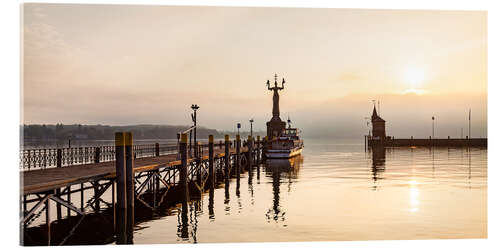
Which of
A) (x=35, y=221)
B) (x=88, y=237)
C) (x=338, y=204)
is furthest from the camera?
(x=338, y=204)

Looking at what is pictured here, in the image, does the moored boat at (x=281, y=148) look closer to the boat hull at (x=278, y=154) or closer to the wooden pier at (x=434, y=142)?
the boat hull at (x=278, y=154)

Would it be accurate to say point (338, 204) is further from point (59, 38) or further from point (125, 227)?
point (59, 38)

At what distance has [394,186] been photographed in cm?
3062

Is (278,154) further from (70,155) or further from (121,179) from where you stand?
(121,179)

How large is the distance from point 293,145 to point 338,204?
4005 centimetres

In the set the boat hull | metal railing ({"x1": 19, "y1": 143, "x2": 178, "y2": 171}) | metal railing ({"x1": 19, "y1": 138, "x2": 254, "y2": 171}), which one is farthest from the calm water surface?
the boat hull

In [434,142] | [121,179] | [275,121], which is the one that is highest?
[275,121]

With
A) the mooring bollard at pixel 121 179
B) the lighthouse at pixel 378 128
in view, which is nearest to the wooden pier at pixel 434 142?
the lighthouse at pixel 378 128

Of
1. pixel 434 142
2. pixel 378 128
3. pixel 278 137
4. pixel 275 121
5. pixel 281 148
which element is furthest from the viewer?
pixel 378 128

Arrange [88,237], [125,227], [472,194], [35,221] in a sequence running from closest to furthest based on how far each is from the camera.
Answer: [88,237] < [125,227] < [35,221] < [472,194]

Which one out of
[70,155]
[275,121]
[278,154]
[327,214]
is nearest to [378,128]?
[275,121]

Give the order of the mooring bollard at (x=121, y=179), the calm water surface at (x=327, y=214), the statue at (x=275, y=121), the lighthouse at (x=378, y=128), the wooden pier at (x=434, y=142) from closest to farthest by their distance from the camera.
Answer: the calm water surface at (x=327, y=214)
the mooring bollard at (x=121, y=179)
the statue at (x=275, y=121)
the wooden pier at (x=434, y=142)
the lighthouse at (x=378, y=128)

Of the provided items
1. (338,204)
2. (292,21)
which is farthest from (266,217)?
(292,21)

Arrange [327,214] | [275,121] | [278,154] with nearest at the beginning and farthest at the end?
1. [327,214]
2. [278,154]
3. [275,121]
